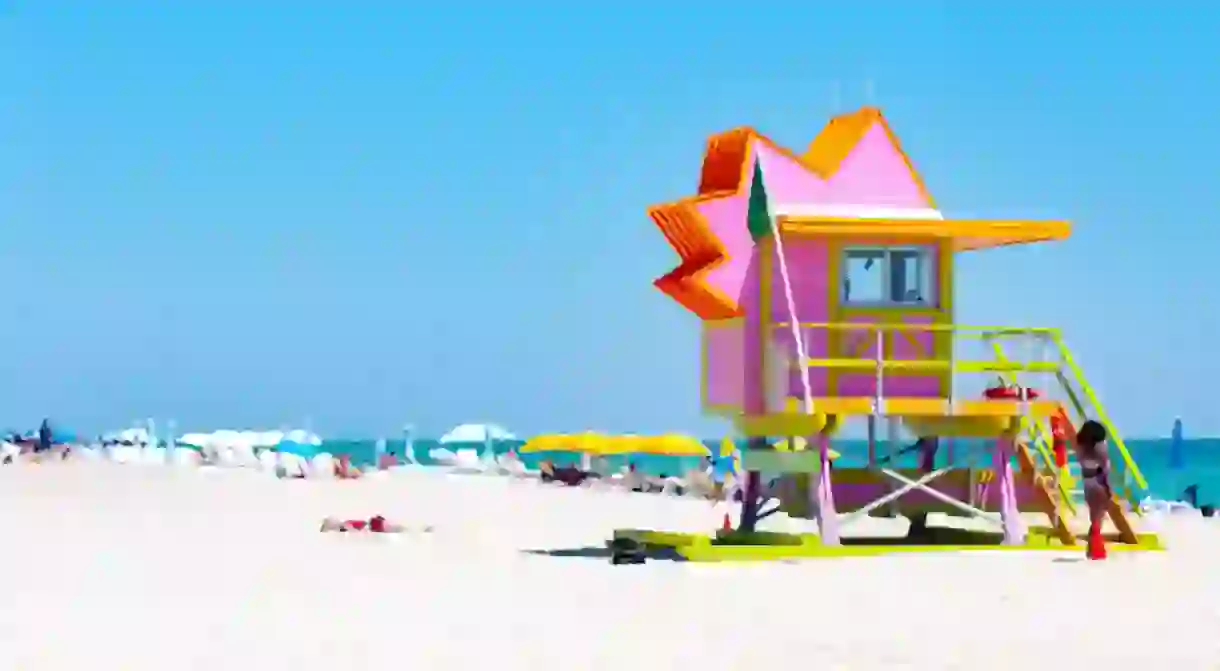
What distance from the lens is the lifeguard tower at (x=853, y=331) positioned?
19281 mm

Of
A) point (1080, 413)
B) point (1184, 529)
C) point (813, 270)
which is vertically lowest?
point (1184, 529)

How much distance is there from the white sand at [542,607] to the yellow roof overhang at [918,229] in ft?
12.0

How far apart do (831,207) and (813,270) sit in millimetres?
892

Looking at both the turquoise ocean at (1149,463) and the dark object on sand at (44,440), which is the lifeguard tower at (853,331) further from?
the dark object on sand at (44,440)

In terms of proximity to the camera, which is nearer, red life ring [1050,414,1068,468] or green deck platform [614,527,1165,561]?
green deck platform [614,527,1165,561]

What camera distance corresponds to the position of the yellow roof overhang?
62.8 ft

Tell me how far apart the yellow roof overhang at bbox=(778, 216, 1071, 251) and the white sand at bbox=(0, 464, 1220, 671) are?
3652 millimetres

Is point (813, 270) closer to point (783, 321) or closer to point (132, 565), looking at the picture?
point (783, 321)

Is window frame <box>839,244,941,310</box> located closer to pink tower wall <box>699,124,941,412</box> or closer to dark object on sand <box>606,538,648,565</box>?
pink tower wall <box>699,124,941,412</box>

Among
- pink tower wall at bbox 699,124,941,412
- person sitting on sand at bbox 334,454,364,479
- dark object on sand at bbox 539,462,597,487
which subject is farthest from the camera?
dark object on sand at bbox 539,462,597,487

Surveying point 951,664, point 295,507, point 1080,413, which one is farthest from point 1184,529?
point 951,664

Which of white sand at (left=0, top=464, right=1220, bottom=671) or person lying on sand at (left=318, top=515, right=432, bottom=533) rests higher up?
white sand at (left=0, top=464, right=1220, bottom=671)

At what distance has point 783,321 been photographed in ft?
64.4

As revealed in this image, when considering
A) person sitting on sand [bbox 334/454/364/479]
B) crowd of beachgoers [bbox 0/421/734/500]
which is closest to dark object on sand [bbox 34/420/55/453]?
crowd of beachgoers [bbox 0/421/734/500]
